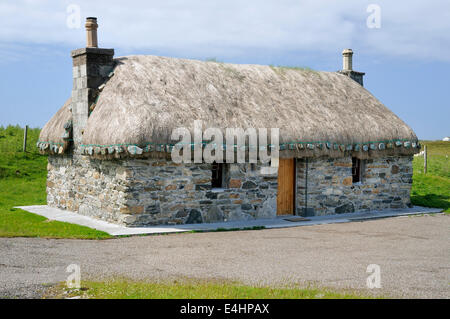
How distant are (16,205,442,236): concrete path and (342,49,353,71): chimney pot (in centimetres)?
628

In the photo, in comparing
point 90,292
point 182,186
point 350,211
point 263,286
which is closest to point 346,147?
point 350,211

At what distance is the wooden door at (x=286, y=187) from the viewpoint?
16.2m

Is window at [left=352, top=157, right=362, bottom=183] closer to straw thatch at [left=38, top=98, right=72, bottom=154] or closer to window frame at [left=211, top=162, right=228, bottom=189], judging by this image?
window frame at [left=211, top=162, right=228, bottom=189]

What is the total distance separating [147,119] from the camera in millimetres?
13430

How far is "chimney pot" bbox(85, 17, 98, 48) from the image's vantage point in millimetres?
15257

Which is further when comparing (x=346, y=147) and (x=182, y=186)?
(x=346, y=147)

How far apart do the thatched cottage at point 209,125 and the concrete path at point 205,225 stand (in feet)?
0.99

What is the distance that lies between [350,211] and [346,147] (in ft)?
7.47

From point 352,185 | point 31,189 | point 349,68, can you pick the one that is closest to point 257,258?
point 352,185

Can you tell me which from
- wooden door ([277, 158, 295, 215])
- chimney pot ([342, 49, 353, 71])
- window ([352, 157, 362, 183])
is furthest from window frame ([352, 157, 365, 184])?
chimney pot ([342, 49, 353, 71])

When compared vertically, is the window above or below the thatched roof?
below

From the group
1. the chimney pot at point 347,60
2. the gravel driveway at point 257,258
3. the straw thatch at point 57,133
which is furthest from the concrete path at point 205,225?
the chimney pot at point 347,60

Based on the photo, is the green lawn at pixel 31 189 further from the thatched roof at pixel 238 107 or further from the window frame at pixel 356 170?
the window frame at pixel 356 170
